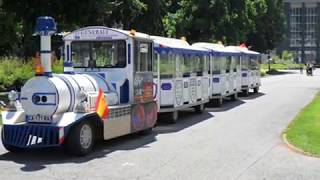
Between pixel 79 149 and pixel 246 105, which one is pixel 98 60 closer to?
pixel 79 149

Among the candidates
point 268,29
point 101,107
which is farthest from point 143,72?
point 268,29

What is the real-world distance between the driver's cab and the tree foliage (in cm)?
1360

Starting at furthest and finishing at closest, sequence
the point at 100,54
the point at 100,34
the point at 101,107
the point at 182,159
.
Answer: the point at 100,54, the point at 100,34, the point at 101,107, the point at 182,159

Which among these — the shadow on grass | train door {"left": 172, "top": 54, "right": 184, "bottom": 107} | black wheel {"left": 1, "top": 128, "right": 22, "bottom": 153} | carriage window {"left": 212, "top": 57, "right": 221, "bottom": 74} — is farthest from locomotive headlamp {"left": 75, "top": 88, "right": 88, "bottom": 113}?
carriage window {"left": 212, "top": 57, "right": 221, "bottom": 74}

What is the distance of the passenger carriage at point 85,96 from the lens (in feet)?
41.0

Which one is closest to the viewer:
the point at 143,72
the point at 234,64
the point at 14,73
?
the point at 143,72

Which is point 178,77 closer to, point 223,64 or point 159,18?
point 223,64

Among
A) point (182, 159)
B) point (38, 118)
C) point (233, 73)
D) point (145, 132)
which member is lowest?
point (182, 159)

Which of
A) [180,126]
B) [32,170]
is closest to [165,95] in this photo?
[180,126]

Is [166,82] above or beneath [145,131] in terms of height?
above

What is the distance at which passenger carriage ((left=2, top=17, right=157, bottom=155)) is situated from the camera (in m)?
12.5

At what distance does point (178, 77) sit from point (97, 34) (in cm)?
573

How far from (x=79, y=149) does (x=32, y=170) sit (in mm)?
1608

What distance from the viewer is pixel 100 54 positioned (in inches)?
612
